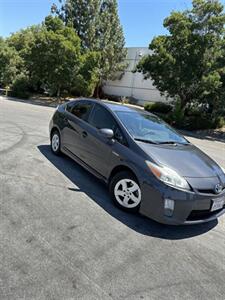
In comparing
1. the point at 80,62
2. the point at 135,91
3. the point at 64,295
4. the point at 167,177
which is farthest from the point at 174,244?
the point at 135,91

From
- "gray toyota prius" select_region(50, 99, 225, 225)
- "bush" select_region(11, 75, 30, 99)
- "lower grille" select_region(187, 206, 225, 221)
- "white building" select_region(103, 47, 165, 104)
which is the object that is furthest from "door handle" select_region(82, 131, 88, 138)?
"white building" select_region(103, 47, 165, 104)

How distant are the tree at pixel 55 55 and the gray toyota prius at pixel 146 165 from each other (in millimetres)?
19559

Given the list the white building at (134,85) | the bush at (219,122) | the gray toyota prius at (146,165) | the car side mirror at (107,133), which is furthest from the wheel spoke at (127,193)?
the white building at (134,85)

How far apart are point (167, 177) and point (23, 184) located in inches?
94.3

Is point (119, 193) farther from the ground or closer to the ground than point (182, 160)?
closer to the ground

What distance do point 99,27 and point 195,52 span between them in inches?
651

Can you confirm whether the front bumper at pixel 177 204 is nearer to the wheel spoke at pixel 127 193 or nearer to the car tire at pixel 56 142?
the wheel spoke at pixel 127 193

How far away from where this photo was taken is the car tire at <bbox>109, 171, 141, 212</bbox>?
400 centimetres

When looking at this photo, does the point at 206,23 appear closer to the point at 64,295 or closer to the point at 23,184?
the point at 23,184

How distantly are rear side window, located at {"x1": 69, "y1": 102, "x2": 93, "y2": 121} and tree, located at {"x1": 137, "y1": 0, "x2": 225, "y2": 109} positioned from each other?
13079mm

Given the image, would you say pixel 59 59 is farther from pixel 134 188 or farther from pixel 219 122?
Answer: pixel 134 188

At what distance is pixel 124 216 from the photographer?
13.3ft

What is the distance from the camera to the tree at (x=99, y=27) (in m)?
30.3

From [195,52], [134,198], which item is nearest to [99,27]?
[195,52]
